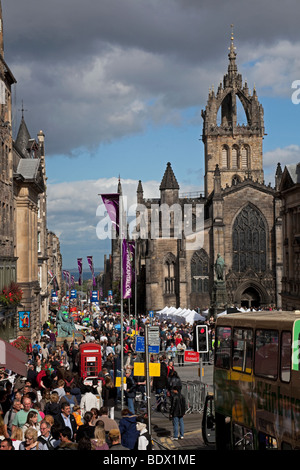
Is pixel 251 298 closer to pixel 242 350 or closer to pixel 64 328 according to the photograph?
pixel 64 328

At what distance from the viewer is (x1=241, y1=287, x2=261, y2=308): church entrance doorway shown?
75.9 m

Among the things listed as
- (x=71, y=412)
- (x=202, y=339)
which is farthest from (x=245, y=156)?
(x=71, y=412)

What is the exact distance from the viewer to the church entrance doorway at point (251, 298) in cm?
7594

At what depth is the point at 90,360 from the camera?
24234mm

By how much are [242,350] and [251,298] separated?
63.7 metres

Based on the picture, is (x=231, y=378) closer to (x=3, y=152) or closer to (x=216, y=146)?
(x=3, y=152)

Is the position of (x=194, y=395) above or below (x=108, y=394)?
below

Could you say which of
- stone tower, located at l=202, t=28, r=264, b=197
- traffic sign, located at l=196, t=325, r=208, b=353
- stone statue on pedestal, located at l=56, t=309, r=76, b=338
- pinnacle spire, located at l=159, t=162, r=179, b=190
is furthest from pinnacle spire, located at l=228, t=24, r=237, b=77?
traffic sign, located at l=196, t=325, r=208, b=353

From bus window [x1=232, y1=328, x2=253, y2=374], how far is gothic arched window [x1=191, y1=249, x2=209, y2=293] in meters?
61.9

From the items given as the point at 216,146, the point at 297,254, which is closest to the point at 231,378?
the point at 297,254

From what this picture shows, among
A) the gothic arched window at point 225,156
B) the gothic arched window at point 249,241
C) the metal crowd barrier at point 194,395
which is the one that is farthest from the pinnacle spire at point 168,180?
the metal crowd barrier at point 194,395

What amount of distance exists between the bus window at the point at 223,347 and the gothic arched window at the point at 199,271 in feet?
199

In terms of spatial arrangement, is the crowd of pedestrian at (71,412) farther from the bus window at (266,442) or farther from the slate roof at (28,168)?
the slate roof at (28,168)

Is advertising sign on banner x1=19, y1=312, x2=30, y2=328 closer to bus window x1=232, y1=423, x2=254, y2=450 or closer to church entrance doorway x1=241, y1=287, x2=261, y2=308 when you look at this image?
bus window x1=232, y1=423, x2=254, y2=450
